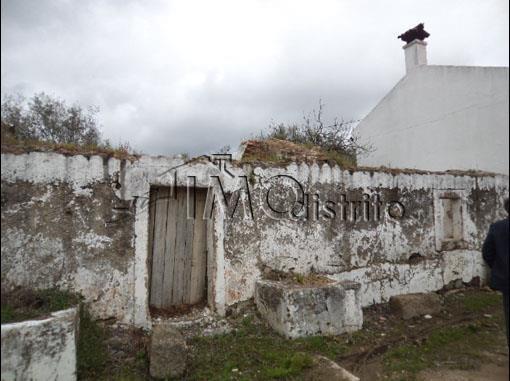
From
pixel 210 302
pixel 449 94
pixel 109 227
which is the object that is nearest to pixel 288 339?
pixel 210 302

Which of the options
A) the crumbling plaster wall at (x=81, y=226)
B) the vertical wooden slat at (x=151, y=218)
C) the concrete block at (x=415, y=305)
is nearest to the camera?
the crumbling plaster wall at (x=81, y=226)

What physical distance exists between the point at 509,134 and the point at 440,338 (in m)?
3.89

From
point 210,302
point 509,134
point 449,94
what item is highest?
point 449,94

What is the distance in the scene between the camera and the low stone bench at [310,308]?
4.95 metres

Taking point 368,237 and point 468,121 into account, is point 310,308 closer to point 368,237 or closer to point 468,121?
point 368,237

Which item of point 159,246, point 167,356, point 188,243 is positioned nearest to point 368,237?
point 188,243

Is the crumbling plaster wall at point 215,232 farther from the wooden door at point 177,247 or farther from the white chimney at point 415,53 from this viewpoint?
the white chimney at point 415,53

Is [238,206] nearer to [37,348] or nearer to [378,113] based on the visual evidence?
[37,348]

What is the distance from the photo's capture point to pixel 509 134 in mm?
2439

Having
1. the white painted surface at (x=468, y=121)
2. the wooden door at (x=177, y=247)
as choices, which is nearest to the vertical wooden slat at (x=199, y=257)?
the wooden door at (x=177, y=247)

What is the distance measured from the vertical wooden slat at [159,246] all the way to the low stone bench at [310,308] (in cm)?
155

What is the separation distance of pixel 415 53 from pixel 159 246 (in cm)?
882

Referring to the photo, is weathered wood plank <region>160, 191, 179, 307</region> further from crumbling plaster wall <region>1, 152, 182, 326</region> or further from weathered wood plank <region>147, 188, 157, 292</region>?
crumbling plaster wall <region>1, 152, 182, 326</region>

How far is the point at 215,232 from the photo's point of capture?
5.51 m
